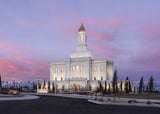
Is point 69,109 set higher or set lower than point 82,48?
lower

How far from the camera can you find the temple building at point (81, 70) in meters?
Result: 83.6

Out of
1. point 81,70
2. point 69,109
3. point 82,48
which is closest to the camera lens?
point 69,109

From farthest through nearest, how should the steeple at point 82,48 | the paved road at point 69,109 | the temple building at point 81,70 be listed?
the steeple at point 82,48 < the temple building at point 81,70 < the paved road at point 69,109

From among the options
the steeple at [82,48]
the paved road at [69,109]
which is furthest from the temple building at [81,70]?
the paved road at [69,109]

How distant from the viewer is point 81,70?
89.6 m

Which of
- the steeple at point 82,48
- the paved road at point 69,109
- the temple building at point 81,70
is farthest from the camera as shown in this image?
the steeple at point 82,48

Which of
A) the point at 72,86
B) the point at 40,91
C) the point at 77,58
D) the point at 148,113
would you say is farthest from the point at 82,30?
the point at 148,113

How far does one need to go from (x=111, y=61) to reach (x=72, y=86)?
22.6m

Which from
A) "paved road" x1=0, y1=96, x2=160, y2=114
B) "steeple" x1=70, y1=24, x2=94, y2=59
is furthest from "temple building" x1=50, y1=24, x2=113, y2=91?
"paved road" x1=0, y1=96, x2=160, y2=114

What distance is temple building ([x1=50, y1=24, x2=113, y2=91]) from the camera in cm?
8356

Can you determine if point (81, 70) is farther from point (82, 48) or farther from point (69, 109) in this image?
point (69, 109)

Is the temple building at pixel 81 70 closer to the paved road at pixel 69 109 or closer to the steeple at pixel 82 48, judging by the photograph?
the steeple at pixel 82 48

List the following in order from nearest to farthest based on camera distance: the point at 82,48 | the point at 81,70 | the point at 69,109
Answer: the point at 69,109
the point at 81,70
the point at 82,48

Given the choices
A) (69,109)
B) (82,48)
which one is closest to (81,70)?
(82,48)
